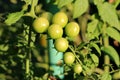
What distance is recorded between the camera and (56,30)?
1.16 metres

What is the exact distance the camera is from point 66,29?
1.23 m

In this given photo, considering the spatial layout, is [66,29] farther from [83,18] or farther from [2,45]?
[83,18]

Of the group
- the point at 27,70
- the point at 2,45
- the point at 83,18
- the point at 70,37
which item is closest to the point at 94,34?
the point at 70,37

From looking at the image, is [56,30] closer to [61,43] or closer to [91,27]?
[61,43]

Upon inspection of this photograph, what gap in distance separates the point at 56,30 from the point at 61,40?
5 cm

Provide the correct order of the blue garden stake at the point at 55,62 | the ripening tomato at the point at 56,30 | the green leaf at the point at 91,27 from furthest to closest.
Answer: the blue garden stake at the point at 55,62
the green leaf at the point at 91,27
the ripening tomato at the point at 56,30

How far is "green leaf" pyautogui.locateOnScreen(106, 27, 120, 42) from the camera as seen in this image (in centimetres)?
147

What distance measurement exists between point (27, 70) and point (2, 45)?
27 cm

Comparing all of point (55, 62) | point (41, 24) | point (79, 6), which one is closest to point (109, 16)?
point (79, 6)

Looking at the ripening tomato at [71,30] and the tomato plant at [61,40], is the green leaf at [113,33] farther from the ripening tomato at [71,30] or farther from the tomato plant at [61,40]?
the ripening tomato at [71,30]

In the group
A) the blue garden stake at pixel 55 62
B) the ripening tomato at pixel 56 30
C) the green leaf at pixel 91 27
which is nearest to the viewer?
the ripening tomato at pixel 56 30

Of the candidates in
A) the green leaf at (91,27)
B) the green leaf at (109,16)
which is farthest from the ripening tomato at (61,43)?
the green leaf at (91,27)

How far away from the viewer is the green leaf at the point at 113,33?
1.47 meters

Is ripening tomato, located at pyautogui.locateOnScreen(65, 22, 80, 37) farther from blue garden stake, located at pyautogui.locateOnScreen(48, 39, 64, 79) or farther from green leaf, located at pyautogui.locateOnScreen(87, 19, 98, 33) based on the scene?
blue garden stake, located at pyautogui.locateOnScreen(48, 39, 64, 79)
